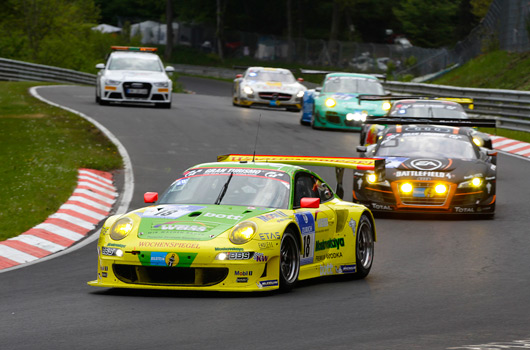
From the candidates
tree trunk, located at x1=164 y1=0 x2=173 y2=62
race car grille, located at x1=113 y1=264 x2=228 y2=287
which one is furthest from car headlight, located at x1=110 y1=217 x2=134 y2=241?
tree trunk, located at x1=164 y1=0 x2=173 y2=62

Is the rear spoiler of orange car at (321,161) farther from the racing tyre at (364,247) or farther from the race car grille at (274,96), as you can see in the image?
the race car grille at (274,96)

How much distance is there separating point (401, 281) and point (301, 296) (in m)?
1.45

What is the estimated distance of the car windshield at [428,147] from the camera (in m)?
17.0

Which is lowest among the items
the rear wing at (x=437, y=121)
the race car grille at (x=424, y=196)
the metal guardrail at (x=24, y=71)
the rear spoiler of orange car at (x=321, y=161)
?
the metal guardrail at (x=24, y=71)

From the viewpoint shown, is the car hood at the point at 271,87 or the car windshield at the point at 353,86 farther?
the car hood at the point at 271,87

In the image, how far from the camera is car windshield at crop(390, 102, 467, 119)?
2203 cm

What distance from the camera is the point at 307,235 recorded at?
34.0ft

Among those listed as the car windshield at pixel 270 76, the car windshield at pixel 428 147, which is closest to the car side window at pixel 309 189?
the car windshield at pixel 428 147

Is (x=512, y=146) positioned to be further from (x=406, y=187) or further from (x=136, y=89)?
(x=406, y=187)

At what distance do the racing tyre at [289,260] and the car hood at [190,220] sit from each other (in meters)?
0.35

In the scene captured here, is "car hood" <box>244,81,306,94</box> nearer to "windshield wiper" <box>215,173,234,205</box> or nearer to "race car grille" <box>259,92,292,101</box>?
"race car grille" <box>259,92,292,101</box>

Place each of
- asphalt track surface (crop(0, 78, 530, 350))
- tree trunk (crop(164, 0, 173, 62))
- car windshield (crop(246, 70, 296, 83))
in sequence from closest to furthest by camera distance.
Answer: asphalt track surface (crop(0, 78, 530, 350)), car windshield (crop(246, 70, 296, 83)), tree trunk (crop(164, 0, 173, 62))

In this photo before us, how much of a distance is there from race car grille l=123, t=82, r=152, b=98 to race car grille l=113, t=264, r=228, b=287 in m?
21.7

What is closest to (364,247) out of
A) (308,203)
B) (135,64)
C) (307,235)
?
(307,235)
